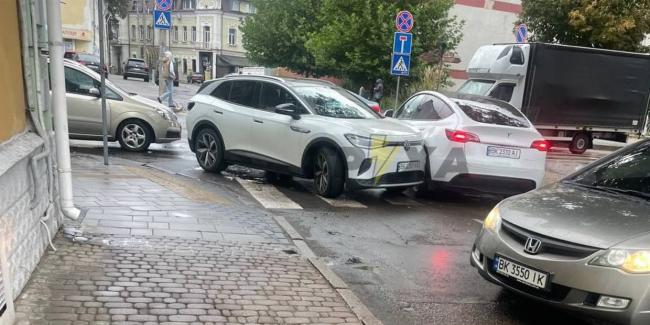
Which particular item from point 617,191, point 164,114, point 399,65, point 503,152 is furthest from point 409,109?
point 617,191

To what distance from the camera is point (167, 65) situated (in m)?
18.0

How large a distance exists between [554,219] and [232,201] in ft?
14.3

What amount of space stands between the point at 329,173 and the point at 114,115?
4.96 meters

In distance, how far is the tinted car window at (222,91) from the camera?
372 inches

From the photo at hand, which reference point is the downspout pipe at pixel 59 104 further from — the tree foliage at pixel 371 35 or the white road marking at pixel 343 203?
the tree foliage at pixel 371 35

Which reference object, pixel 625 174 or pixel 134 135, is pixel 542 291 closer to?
pixel 625 174

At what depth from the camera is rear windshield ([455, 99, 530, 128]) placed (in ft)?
27.7

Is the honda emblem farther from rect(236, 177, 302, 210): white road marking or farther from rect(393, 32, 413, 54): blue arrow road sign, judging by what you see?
rect(393, 32, 413, 54): blue arrow road sign

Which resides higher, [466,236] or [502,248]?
[502,248]

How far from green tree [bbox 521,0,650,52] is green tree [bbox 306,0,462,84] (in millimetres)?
3375

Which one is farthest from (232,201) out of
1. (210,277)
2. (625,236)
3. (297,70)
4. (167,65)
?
(297,70)

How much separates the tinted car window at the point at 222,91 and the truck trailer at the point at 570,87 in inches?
324

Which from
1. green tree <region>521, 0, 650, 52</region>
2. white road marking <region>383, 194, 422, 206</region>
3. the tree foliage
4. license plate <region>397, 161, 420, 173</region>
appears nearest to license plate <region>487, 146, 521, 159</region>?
license plate <region>397, 161, 420, 173</region>

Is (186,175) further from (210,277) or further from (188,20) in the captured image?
(188,20)
